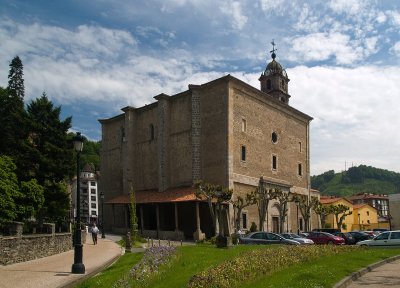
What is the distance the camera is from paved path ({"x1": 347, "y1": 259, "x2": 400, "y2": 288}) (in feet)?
35.2

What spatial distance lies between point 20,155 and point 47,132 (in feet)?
8.44

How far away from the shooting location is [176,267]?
14023mm

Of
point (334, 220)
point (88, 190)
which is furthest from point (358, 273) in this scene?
point (88, 190)

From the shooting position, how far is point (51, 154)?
30922 millimetres

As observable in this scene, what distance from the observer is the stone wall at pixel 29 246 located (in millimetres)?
18703

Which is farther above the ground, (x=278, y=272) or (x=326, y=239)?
(x=278, y=272)

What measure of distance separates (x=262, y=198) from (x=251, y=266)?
91.2 feet

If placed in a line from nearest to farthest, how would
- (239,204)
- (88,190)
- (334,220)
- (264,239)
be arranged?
(264,239), (239,204), (334,220), (88,190)

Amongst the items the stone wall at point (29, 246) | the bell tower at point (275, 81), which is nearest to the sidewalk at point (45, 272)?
the stone wall at point (29, 246)

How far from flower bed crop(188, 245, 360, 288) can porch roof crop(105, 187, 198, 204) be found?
63.8 ft

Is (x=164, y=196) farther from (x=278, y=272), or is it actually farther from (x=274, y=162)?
(x=278, y=272)

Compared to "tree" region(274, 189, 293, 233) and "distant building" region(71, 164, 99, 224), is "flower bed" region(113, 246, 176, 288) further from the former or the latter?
"distant building" region(71, 164, 99, 224)

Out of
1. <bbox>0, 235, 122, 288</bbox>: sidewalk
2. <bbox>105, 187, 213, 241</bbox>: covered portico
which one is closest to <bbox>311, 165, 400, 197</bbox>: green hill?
<bbox>105, 187, 213, 241</bbox>: covered portico

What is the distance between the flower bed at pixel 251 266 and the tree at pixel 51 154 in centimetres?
1994
